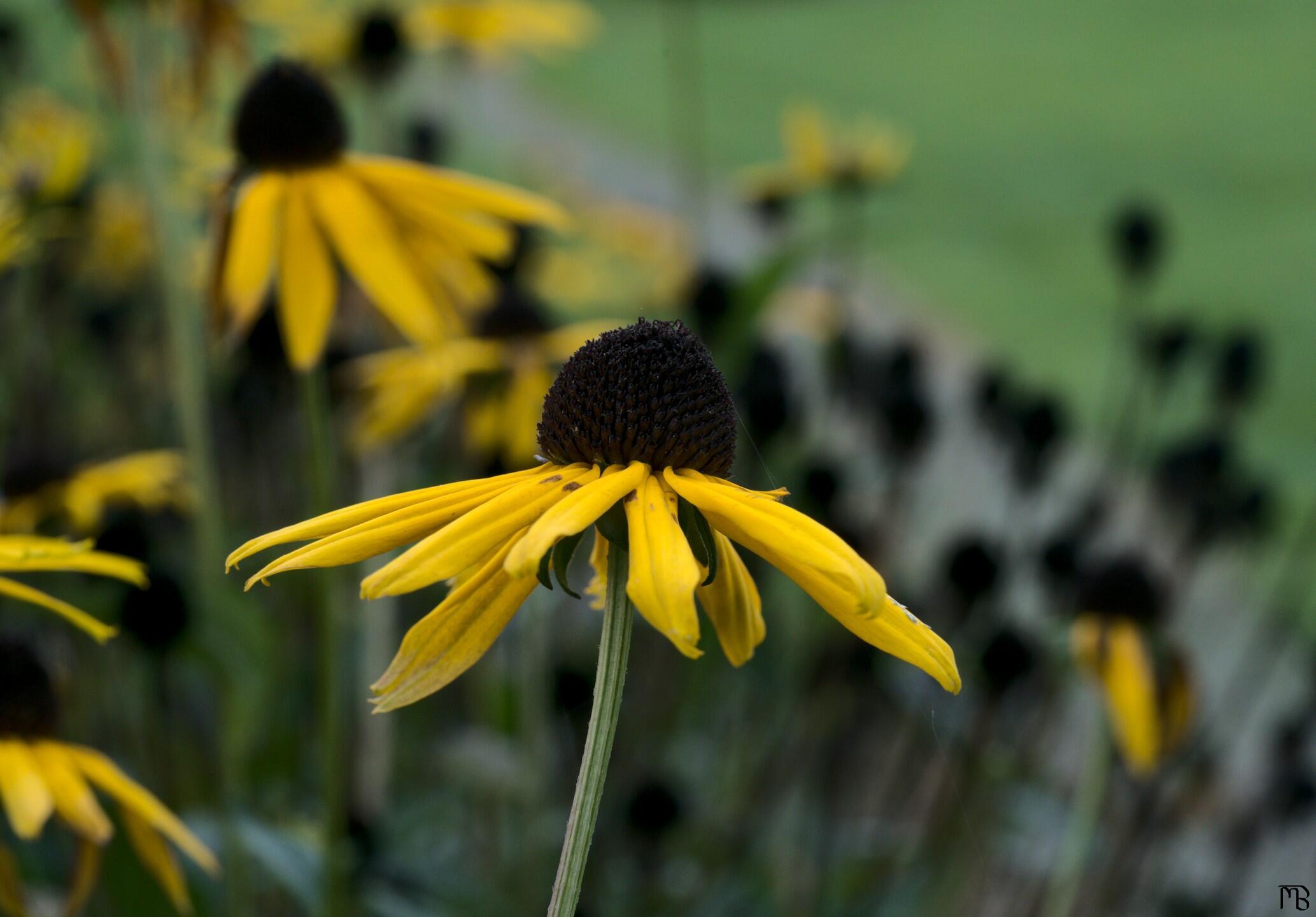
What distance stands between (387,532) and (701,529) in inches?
3.0

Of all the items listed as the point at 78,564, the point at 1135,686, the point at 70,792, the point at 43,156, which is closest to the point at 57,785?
the point at 70,792

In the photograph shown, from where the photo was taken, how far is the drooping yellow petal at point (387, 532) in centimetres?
29

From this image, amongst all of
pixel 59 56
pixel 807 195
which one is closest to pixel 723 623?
pixel 807 195

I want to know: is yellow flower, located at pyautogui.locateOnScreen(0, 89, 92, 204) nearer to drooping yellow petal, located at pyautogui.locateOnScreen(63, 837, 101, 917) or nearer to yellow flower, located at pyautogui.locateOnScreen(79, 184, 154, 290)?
yellow flower, located at pyautogui.locateOnScreen(79, 184, 154, 290)

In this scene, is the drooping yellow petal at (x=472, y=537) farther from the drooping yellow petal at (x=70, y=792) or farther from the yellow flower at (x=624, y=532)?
the drooping yellow petal at (x=70, y=792)

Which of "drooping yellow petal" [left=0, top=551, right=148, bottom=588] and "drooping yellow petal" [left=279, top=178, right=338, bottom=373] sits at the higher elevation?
"drooping yellow petal" [left=279, top=178, right=338, bottom=373]

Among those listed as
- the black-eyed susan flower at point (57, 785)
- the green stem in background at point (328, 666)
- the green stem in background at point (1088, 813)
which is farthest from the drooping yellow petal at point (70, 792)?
the green stem in background at point (1088, 813)

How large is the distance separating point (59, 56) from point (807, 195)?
1851 millimetres

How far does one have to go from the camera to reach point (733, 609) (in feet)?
1.17

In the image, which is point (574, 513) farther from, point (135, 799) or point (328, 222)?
point (328, 222)

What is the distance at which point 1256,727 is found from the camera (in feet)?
4.58

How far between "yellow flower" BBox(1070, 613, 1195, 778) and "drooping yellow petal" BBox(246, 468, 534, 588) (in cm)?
44

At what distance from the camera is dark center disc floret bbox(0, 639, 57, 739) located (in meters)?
0.49

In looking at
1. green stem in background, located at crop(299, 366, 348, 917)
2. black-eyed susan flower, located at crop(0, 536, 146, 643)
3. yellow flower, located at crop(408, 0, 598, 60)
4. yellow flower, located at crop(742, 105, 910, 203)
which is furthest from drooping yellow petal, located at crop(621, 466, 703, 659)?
yellow flower, located at crop(742, 105, 910, 203)
